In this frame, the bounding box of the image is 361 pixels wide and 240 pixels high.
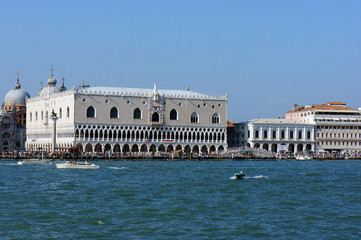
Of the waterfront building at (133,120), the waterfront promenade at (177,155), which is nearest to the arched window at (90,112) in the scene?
the waterfront building at (133,120)

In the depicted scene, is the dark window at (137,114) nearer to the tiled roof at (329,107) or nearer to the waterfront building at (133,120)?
the waterfront building at (133,120)

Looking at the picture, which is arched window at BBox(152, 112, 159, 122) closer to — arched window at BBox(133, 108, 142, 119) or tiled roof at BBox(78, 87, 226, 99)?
arched window at BBox(133, 108, 142, 119)

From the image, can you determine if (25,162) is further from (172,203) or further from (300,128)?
(300,128)

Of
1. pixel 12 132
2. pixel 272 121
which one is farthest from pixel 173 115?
pixel 12 132

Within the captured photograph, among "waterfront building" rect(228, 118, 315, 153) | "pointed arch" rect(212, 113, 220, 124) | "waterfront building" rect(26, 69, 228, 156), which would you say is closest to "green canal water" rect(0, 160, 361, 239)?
"waterfront building" rect(26, 69, 228, 156)

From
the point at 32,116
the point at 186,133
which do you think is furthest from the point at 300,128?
the point at 32,116

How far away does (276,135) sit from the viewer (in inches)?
4043

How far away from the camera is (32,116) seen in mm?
106500

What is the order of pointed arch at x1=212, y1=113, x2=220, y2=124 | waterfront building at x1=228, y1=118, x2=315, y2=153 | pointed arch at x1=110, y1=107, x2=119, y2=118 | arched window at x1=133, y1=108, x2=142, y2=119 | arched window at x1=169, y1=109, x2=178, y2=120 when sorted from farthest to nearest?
waterfront building at x1=228, y1=118, x2=315, y2=153, pointed arch at x1=212, y1=113, x2=220, y2=124, arched window at x1=169, y1=109, x2=178, y2=120, arched window at x1=133, y1=108, x2=142, y2=119, pointed arch at x1=110, y1=107, x2=119, y2=118

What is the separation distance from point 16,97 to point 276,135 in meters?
46.5

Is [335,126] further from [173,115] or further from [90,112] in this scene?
[90,112]

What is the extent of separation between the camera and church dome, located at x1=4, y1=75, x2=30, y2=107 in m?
123

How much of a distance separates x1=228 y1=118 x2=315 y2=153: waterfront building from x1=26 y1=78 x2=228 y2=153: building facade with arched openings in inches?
176

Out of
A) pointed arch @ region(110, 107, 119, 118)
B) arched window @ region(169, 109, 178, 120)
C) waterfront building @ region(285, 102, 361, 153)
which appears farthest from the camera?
waterfront building @ region(285, 102, 361, 153)
